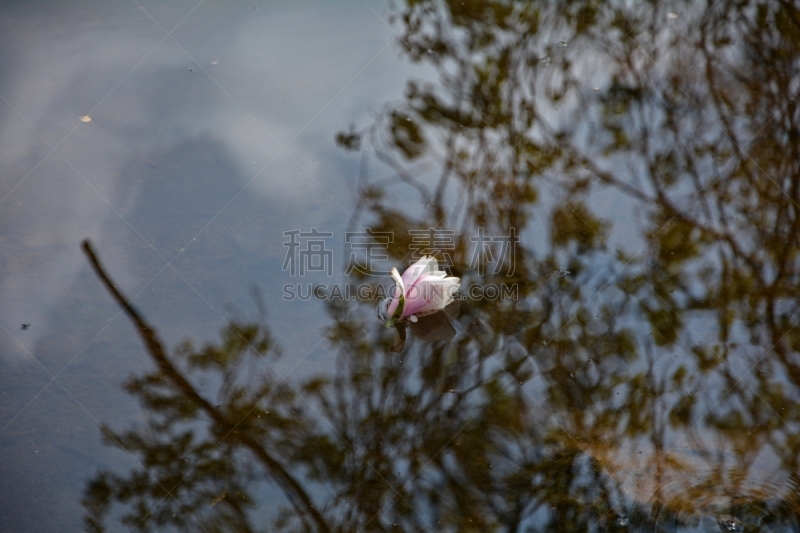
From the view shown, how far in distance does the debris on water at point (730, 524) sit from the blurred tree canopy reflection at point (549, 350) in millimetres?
22

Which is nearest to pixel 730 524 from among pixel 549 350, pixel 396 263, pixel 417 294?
pixel 549 350

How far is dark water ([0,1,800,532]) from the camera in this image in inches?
54.1

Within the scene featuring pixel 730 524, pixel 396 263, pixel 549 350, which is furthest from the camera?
pixel 396 263

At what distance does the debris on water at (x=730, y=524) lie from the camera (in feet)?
4.14

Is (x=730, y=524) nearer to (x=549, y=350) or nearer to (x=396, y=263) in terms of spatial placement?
(x=549, y=350)

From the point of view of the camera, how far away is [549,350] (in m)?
1.60

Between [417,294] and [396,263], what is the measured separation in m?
0.17

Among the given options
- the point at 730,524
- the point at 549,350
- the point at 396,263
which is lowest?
the point at 730,524

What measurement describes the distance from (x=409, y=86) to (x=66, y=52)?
1.06 meters

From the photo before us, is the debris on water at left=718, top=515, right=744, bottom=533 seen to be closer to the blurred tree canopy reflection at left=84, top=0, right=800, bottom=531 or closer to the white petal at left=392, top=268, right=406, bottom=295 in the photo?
the blurred tree canopy reflection at left=84, top=0, right=800, bottom=531

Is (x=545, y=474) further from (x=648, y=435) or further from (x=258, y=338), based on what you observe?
(x=258, y=338)

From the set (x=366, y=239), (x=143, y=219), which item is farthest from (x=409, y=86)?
(x=143, y=219)

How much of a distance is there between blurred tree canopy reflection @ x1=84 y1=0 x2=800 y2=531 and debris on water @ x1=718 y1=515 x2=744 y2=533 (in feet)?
0.07

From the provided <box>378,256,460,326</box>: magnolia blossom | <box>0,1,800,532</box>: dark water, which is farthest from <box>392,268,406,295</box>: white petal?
<box>0,1,800,532</box>: dark water
